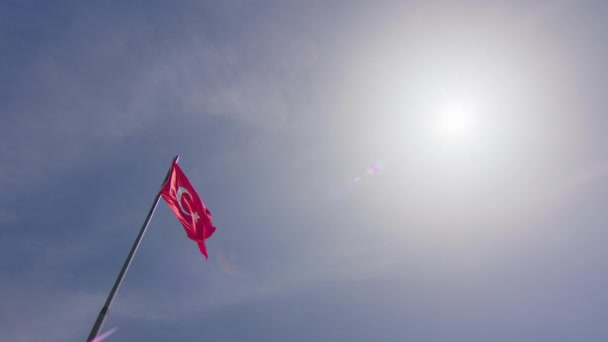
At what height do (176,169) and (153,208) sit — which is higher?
(176,169)

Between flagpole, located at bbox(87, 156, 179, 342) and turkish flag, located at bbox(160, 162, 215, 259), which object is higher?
turkish flag, located at bbox(160, 162, 215, 259)

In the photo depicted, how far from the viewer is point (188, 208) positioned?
68.2 ft

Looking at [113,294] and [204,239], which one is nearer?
[113,294]

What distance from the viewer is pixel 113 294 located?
15211 mm

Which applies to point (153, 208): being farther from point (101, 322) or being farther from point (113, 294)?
point (101, 322)

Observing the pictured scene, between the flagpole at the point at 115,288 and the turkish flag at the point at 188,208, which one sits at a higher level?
the turkish flag at the point at 188,208

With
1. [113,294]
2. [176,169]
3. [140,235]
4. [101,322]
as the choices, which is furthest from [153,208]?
[101,322]

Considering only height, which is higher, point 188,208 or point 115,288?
point 188,208

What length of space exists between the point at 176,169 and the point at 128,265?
5.73m

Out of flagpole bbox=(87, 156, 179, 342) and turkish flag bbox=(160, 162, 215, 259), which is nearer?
flagpole bbox=(87, 156, 179, 342)

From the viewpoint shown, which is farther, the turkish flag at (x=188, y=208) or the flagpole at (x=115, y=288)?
the turkish flag at (x=188, y=208)

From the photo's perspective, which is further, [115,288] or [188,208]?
[188,208]

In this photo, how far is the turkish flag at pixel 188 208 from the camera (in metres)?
19.6

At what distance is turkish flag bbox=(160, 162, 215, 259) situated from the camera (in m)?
19.6
